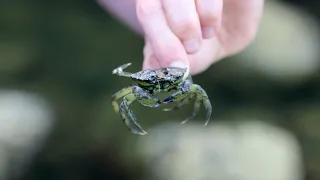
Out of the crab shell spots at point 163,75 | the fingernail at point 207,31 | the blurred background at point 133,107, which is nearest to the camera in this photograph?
the crab shell spots at point 163,75

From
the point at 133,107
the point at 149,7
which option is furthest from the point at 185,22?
the point at 133,107

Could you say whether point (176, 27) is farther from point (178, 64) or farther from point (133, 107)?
point (133, 107)

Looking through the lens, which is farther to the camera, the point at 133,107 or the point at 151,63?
the point at 133,107

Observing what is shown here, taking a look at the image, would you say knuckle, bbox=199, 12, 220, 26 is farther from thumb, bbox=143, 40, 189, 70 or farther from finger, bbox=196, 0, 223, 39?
thumb, bbox=143, 40, 189, 70

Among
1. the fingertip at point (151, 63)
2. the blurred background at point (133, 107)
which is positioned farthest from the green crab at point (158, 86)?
the blurred background at point (133, 107)

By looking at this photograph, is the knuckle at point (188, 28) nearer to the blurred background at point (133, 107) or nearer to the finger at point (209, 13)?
the finger at point (209, 13)

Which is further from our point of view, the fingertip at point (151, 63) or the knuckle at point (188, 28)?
the fingertip at point (151, 63)

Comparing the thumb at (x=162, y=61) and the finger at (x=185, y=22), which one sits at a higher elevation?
the finger at (x=185, y=22)
